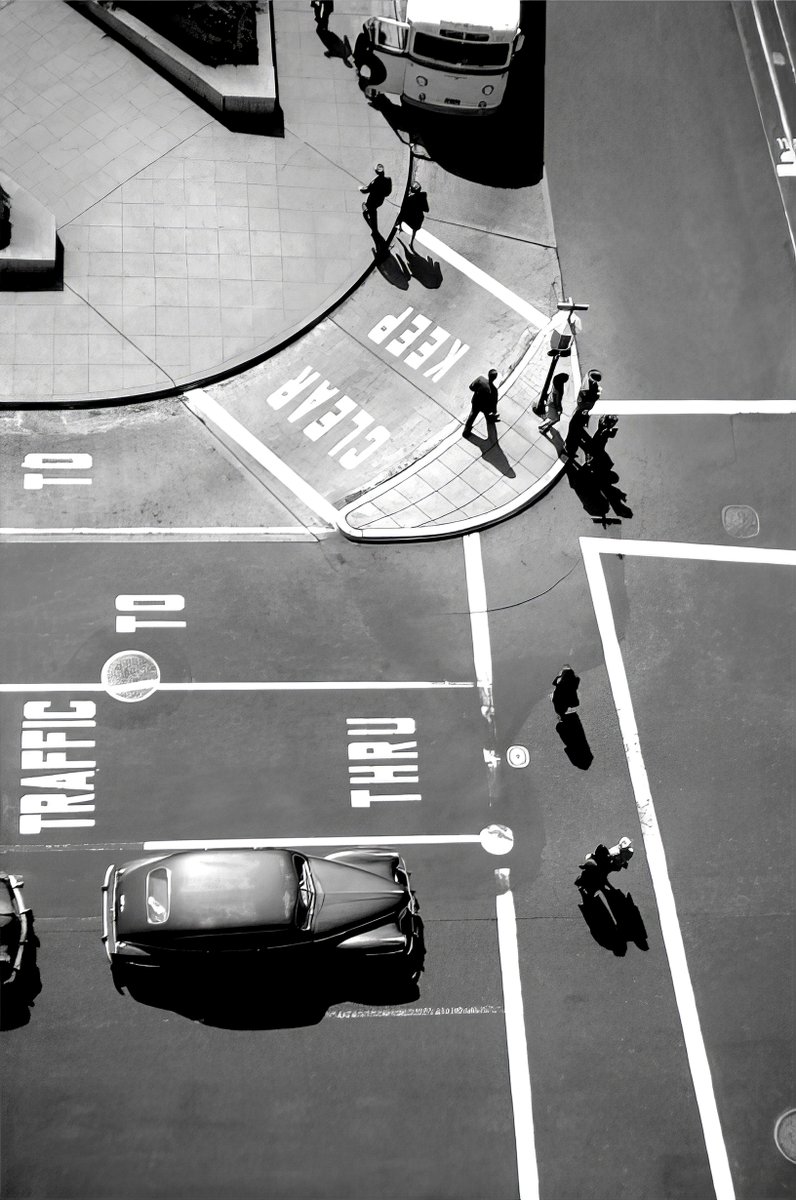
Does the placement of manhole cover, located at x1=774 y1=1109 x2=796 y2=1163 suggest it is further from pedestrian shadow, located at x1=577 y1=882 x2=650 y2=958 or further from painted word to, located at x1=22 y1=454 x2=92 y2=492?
painted word to, located at x1=22 y1=454 x2=92 y2=492

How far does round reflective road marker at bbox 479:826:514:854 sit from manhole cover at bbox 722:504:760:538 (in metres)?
7.34

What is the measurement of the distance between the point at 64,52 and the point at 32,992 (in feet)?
62.8

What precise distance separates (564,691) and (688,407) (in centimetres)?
709

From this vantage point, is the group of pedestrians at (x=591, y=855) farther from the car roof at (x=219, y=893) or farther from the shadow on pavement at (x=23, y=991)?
the shadow on pavement at (x=23, y=991)

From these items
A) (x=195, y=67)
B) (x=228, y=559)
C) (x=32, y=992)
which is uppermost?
(x=195, y=67)

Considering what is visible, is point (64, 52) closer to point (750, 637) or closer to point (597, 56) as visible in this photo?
point (597, 56)

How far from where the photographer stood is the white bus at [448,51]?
23531mm

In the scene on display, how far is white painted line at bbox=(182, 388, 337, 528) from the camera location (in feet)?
68.4

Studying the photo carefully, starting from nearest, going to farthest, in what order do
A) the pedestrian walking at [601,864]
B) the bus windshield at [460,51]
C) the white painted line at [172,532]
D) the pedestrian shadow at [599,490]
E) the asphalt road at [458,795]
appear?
the asphalt road at [458,795]
the pedestrian walking at [601,864]
the white painted line at [172,532]
the pedestrian shadow at [599,490]
the bus windshield at [460,51]

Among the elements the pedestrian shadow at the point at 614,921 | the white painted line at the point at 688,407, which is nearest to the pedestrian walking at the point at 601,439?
the white painted line at the point at 688,407

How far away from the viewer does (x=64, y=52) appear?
24422mm

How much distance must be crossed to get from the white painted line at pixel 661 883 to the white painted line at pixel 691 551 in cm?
5

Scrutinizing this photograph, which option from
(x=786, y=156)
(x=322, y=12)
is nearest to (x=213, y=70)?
(x=322, y=12)

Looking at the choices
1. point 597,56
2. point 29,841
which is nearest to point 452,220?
point 597,56
